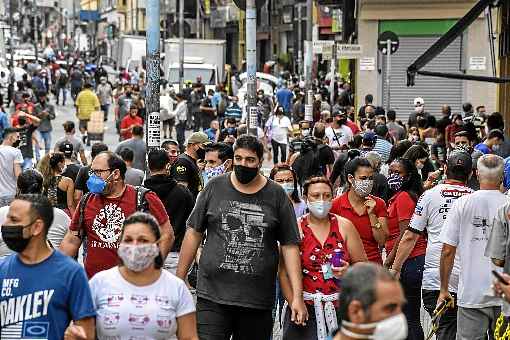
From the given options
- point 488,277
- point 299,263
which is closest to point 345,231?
point 299,263

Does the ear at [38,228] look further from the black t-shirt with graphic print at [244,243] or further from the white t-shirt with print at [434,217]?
the white t-shirt with print at [434,217]

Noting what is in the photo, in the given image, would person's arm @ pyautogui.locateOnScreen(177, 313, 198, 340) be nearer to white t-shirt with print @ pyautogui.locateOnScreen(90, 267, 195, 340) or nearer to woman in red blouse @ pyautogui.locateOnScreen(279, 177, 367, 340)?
white t-shirt with print @ pyautogui.locateOnScreen(90, 267, 195, 340)

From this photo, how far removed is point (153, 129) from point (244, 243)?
5921 mm

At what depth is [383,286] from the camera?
16.2 ft

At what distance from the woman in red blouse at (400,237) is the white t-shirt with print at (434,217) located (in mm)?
277

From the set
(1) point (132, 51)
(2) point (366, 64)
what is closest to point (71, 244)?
(2) point (366, 64)

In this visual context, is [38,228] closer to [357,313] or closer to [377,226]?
[357,313]

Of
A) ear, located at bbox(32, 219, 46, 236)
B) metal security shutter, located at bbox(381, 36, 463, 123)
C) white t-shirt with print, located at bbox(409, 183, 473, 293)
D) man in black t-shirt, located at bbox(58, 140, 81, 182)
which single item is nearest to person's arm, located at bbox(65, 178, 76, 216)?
man in black t-shirt, located at bbox(58, 140, 81, 182)

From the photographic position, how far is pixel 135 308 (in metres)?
6.59

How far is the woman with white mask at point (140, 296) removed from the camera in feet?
21.6

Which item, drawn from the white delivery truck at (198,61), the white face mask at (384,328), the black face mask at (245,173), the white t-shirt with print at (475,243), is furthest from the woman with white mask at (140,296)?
the white delivery truck at (198,61)

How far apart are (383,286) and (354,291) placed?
0.11m

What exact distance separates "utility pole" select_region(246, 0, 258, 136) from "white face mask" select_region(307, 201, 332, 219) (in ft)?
35.1

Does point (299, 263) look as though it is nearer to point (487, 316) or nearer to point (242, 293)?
point (242, 293)
